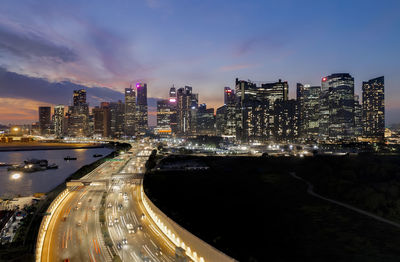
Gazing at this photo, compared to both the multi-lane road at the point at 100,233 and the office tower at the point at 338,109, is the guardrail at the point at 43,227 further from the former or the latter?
the office tower at the point at 338,109

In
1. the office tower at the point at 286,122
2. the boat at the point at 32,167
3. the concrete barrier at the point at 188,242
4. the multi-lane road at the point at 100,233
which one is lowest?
the boat at the point at 32,167

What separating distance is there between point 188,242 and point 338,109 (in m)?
181

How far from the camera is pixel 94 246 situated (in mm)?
18438

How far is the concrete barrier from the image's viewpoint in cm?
1465

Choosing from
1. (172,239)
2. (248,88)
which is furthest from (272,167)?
(248,88)

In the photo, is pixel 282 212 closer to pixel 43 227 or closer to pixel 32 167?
pixel 43 227

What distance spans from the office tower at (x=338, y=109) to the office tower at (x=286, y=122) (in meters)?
21.4

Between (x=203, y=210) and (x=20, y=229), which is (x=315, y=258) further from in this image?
(x=20, y=229)

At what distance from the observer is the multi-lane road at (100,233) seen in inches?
677

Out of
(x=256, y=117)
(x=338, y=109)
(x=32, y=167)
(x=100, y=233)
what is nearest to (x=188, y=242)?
(x=100, y=233)

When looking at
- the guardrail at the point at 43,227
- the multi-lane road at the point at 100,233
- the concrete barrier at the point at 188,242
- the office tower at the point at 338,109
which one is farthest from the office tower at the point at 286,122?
the concrete barrier at the point at 188,242

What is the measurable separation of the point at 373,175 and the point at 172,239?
4528 cm

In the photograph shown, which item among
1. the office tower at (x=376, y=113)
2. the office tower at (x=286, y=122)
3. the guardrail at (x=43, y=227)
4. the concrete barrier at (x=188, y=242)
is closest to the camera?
the concrete barrier at (x=188, y=242)

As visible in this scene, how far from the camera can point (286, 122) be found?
172 metres
